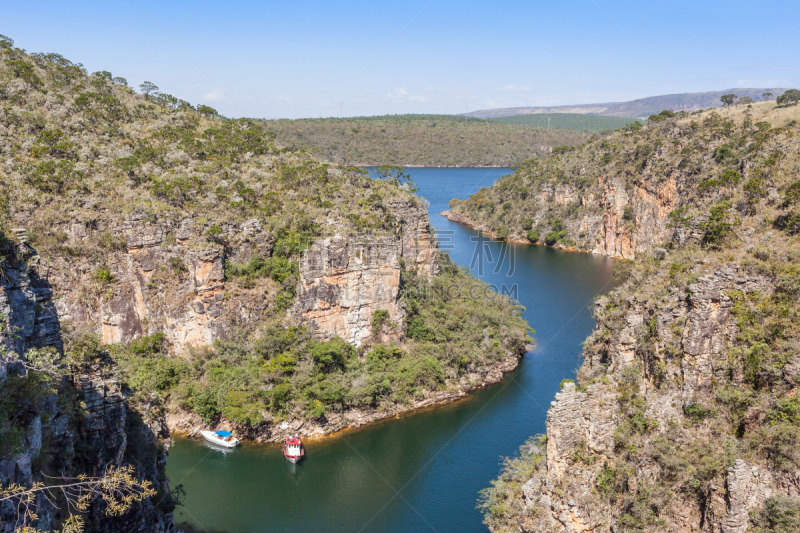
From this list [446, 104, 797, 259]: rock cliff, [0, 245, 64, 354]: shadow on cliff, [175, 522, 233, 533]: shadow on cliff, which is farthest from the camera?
[446, 104, 797, 259]: rock cliff

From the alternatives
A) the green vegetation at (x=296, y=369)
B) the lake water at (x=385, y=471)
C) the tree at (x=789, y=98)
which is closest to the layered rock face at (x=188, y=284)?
the green vegetation at (x=296, y=369)

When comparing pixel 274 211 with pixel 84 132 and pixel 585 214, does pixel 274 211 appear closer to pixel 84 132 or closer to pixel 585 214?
pixel 84 132

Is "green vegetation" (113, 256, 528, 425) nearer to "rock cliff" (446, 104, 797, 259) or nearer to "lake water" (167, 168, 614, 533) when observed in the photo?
"lake water" (167, 168, 614, 533)

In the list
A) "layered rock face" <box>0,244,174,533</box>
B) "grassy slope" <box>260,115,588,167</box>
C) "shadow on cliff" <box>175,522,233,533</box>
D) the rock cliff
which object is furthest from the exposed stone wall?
"grassy slope" <box>260,115,588,167</box>

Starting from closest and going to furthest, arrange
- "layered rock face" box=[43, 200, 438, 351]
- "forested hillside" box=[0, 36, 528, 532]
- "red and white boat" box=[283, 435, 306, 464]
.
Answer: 1. "red and white boat" box=[283, 435, 306, 464]
2. "forested hillside" box=[0, 36, 528, 532]
3. "layered rock face" box=[43, 200, 438, 351]

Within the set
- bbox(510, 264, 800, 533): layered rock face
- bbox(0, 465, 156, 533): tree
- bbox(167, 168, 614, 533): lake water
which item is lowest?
bbox(167, 168, 614, 533): lake water

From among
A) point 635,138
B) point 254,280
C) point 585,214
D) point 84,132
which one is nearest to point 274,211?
point 254,280

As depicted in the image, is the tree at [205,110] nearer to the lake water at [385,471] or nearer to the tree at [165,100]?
the tree at [165,100]

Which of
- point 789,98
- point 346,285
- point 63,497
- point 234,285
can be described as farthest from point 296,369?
point 789,98
